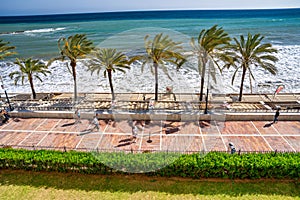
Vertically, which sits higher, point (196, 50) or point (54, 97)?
point (196, 50)

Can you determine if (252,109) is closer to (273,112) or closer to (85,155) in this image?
(273,112)

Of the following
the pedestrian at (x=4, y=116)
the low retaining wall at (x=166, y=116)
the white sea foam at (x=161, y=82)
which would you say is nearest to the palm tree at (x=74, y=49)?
the low retaining wall at (x=166, y=116)

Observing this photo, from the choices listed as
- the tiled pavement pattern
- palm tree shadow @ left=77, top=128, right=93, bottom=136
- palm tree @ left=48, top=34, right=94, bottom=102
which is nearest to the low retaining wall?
the tiled pavement pattern

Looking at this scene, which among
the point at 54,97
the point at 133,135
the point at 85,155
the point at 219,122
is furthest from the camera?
the point at 54,97

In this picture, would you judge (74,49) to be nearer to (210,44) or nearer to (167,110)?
(167,110)

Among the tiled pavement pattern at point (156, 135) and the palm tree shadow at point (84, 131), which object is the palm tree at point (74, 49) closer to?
the tiled pavement pattern at point (156, 135)

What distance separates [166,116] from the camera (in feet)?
57.7

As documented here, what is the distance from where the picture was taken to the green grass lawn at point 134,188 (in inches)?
429

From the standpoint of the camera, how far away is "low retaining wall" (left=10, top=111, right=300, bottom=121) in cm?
1719

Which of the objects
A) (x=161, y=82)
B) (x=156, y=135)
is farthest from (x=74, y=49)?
(x=161, y=82)

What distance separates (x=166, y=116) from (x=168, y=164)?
6421mm

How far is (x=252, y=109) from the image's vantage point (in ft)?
59.0

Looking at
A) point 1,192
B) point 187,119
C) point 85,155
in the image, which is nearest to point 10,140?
point 1,192

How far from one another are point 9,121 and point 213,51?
17.5 meters
